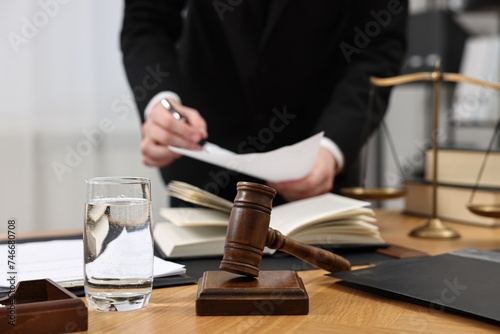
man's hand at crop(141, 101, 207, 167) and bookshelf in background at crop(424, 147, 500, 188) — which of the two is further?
bookshelf in background at crop(424, 147, 500, 188)

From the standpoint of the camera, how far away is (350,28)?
1.76 m

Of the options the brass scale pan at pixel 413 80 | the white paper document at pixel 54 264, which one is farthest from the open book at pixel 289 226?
the brass scale pan at pixel 413 80

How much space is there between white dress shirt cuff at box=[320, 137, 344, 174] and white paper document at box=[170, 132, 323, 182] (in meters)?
0.28

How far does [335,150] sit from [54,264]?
31.1 inches

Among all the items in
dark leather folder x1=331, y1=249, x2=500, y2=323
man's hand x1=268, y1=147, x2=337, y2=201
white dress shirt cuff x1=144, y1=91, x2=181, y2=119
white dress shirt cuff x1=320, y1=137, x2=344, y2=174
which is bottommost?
dark leather folder x1=331, y1=249, x2=500, y2=323

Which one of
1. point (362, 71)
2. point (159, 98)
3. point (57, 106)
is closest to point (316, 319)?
point (159, 98)

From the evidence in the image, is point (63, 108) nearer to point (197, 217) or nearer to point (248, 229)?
point (197, 217)

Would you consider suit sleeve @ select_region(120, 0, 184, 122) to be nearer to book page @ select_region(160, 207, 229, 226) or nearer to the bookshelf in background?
book page @ select_region(160, 207, 229, 226)

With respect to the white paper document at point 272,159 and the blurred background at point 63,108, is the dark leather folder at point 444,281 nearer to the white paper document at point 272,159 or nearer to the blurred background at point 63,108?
the white paper document at point 272,159

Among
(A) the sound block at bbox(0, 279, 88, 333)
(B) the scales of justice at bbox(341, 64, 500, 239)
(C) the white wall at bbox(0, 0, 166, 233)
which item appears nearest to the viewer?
(A) the sound block at bbox(0, 279, 88, 333)

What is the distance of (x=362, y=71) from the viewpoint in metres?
1.66

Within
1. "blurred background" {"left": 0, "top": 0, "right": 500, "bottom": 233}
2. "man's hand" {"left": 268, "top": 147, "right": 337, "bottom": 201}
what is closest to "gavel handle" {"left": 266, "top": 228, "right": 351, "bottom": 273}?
"man's hand" {"left": 268, "top": 147, "right": 337, "bottom": 201}

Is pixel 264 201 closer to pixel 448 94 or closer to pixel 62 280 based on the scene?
pixel 62 280

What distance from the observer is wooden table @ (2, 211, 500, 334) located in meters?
0.69
